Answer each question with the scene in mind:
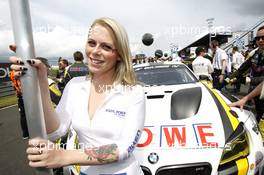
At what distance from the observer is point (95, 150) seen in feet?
3.81

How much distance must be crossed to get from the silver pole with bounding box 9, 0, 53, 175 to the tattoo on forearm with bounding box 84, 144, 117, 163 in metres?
0.26

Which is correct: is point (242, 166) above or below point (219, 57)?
below

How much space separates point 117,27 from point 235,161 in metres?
1.70

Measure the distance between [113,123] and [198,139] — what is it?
4.59ft

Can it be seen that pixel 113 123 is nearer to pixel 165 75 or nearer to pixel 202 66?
pixel 165 75

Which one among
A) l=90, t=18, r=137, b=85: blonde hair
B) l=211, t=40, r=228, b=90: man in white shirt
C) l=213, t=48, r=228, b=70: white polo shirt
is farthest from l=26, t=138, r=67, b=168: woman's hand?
l=213, t=48, r=228, b=70: white polo shirt

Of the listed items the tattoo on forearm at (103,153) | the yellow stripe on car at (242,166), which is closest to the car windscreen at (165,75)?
the yellow stripe on car at (242,166)

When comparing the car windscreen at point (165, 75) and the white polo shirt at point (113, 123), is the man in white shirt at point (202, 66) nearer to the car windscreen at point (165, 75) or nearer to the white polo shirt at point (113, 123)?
the car windscreen at point (165, 75)

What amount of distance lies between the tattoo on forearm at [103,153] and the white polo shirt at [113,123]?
3 centimetres

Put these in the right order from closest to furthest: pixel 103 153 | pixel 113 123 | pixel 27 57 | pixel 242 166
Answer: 1. pixel 27 57
2. pixel 103 153
3. pixel 113 123
4. pixel 242 166

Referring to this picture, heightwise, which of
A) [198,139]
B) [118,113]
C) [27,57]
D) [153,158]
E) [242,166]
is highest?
[27,57]

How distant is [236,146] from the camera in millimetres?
2463

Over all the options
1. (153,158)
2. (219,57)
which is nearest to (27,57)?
(153,158)

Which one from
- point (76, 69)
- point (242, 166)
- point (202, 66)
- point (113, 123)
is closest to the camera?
point (113, 123)
